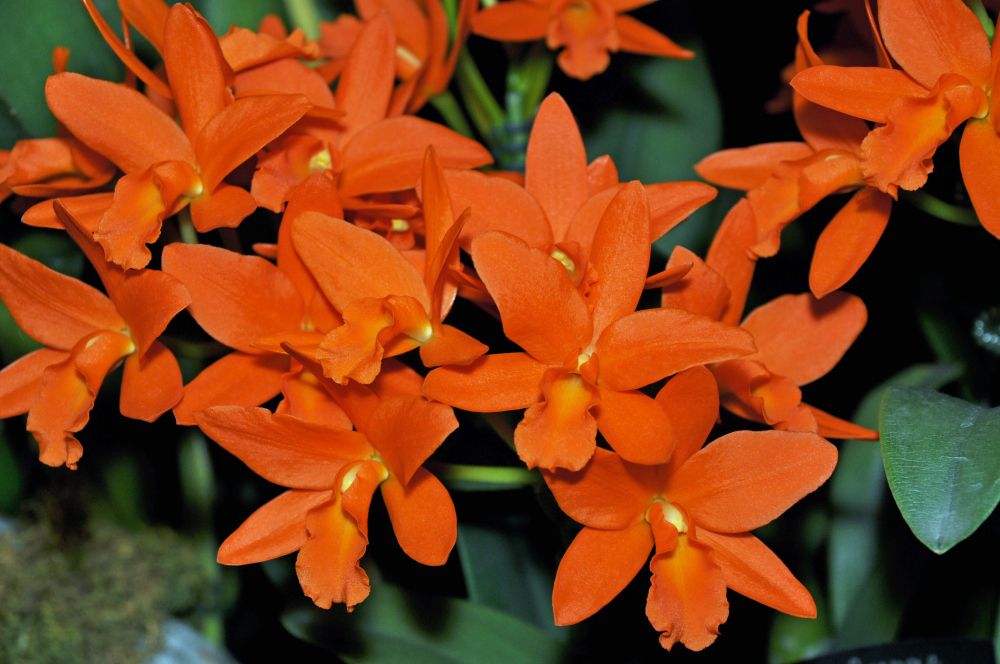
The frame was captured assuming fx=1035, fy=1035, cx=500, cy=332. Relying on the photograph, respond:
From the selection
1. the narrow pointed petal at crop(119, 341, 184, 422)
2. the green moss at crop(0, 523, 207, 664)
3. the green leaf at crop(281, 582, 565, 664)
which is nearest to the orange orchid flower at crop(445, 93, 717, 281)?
the narrow pointed petal at crop(119, 341, 184, 422)

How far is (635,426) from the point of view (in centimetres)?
59

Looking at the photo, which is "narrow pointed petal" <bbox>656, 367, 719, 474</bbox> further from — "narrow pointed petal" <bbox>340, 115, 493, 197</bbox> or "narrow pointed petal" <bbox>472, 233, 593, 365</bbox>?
"narrow pointed petal" <bbox>340, 115, 493, 197</bbox>

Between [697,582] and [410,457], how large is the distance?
18 cm

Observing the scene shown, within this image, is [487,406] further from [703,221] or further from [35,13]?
[35,13]

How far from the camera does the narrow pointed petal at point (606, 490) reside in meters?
0.60

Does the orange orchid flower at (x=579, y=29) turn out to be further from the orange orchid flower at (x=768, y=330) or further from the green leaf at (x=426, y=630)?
the green leaf at (x=426, y=630)

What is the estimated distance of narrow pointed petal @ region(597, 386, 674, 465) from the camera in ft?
1.87

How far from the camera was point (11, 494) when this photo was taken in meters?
0.97

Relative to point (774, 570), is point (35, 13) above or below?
above

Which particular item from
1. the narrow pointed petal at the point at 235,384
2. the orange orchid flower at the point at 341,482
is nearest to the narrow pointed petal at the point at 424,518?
the orange orchid flower at the point at 341,482

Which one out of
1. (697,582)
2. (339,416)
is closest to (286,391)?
(339,416)

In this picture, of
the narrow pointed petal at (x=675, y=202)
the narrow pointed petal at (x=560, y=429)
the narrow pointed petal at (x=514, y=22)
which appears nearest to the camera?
the narrow pointed petal at (x=560, y=429)

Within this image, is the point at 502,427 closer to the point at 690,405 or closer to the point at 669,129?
the point at 690,405

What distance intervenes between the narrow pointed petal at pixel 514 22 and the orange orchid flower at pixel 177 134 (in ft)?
0.92
